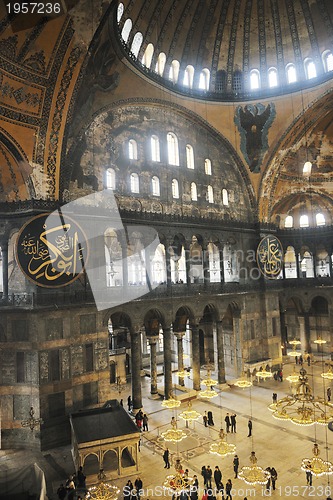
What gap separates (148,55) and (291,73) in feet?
23.2

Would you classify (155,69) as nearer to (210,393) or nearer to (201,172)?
(201,172)

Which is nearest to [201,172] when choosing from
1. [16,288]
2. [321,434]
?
[16,288]

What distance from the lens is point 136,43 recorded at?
15.4 meters

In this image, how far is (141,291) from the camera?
16.0 m

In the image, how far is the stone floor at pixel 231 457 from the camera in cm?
1018

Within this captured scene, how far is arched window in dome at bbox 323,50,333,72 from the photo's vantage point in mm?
17484

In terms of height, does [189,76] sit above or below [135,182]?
above

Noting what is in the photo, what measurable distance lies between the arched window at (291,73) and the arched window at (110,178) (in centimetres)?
970

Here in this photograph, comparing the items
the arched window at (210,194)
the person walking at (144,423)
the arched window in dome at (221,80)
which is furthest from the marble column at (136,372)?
the arched window in dome at (221,80)

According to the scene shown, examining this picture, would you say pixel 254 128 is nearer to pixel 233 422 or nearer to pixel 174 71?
pixel 174 71

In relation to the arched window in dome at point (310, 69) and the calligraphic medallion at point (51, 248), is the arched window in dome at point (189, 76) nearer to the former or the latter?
the arched window in dome at point (310, 69)

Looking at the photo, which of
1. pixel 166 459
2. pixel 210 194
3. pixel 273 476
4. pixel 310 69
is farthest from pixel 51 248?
pixel 310 69

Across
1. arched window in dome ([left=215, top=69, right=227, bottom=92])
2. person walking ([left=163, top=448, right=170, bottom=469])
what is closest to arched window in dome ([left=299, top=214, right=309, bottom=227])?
arched window in dome ([left=215, top=69, right=227, bottom=92])

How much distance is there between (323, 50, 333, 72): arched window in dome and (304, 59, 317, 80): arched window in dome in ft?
1.57
